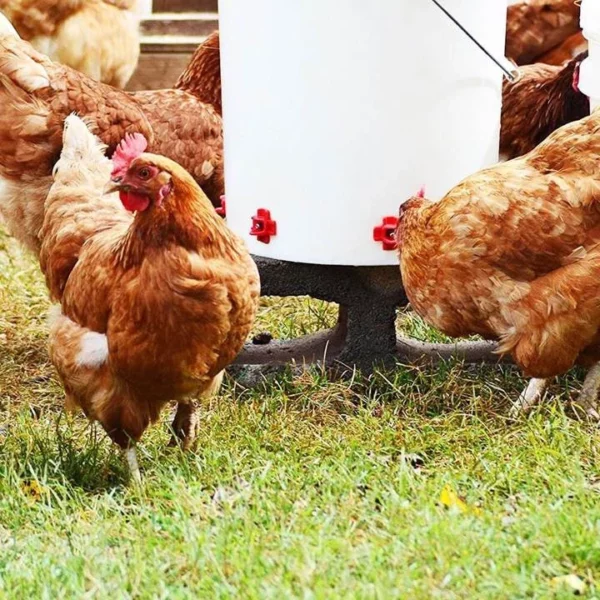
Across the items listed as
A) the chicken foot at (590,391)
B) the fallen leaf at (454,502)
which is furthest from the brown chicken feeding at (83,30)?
the fallen leaf at (454,502)

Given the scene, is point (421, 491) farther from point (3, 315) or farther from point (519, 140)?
point (3, 315)

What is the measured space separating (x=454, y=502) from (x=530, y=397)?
39.6 inches

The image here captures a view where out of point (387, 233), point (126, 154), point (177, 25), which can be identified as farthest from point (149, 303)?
point (177, 25)

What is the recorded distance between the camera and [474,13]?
4.12 meters

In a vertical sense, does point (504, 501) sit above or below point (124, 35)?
below

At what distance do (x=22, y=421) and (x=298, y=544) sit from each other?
152cm

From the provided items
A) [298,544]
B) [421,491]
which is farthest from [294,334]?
[298,544]

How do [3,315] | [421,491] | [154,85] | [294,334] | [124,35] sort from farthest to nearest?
[154,85]
[124,35]
[3,315]
[294,334]
[421,491]

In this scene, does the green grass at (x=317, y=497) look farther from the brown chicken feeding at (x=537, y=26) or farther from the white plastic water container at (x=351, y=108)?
the brown chicken feeding at (x=537, y=26)

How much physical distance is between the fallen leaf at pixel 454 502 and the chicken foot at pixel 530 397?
2.54ft

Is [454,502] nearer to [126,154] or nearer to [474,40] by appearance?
[126,154]

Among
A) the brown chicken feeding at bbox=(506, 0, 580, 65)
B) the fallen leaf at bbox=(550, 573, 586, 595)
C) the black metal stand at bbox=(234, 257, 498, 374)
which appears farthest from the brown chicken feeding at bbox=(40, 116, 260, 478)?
the brown chicken feeding at bbox=(506, 0, 580, 65)

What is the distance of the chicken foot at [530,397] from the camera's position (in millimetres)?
4020

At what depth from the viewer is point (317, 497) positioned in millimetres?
3301
